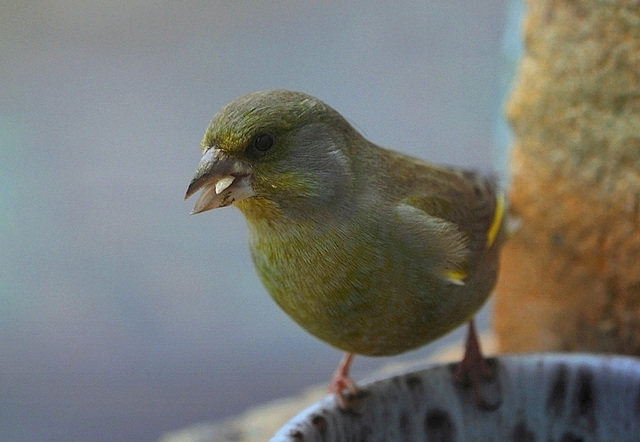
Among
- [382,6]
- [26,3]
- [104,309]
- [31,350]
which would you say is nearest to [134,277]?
[104,309]

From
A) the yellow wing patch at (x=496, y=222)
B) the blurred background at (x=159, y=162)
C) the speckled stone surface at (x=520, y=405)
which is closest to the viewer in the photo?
the speckled stone surface at (x=520, y=405)

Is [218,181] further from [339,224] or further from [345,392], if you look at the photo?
[345,392]

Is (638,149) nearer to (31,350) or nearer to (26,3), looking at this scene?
(26,3)

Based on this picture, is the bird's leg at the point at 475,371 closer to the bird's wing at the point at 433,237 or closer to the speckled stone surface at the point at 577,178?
the bird's wing at the point at 433,237

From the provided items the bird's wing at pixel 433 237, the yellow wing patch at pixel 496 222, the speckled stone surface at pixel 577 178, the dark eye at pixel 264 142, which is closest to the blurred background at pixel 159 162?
the speckled stone surface at pixel 577 178

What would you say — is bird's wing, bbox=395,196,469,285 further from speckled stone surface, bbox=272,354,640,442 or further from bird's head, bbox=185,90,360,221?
speckled stone surface, bbox=272,354,640,442

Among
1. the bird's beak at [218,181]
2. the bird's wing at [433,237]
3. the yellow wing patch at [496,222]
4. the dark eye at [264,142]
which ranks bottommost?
the yellow wing patch at [496,222]

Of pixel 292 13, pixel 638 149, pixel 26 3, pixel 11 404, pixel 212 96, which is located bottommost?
pixel 11 404
